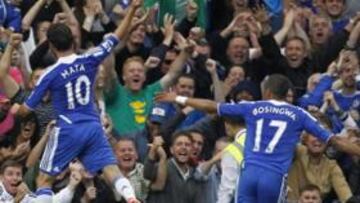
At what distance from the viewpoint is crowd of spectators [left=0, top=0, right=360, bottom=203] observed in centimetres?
1927

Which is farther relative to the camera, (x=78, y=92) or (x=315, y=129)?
(x=78, y=92)

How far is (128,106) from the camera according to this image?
829 inches

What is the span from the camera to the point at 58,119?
18.4 meters

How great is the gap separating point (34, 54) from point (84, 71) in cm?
379

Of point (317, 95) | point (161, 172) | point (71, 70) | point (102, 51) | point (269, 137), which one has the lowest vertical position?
point (161, 172)

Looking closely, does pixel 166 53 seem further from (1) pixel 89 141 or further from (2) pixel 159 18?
(1) pixel 89 141

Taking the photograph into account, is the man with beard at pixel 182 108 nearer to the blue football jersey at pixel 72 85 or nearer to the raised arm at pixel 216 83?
the raised arm at pixel 216 83

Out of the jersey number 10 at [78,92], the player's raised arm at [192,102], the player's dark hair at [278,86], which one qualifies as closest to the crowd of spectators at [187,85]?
the player's raised arm at [192,102]

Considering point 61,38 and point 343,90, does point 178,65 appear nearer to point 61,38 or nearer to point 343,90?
point 343,90

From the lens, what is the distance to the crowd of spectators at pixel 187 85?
19.3m

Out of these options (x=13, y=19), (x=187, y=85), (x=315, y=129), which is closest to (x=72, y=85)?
(x=315, y=129)

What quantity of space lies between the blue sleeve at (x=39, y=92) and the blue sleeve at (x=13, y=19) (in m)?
4.05

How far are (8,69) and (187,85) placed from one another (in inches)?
84.4

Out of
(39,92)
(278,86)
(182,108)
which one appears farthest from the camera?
(182,108)
